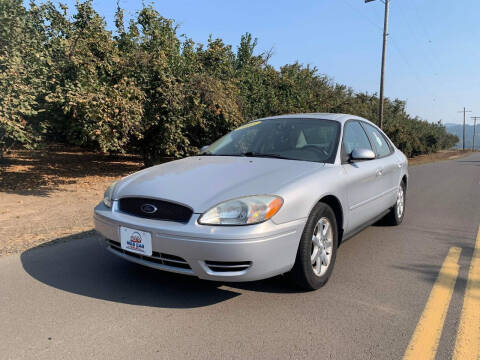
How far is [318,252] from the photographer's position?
3.38 metres

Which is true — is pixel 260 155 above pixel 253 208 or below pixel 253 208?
above

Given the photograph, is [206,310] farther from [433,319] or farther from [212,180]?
Result: [433,319]

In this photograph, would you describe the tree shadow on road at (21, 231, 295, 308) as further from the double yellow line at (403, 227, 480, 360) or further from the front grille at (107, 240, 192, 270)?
the double yellow line at (403, 227, 480, 360)

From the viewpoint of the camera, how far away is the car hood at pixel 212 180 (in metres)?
2.97

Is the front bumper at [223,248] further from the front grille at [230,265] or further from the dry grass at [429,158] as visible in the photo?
the dry grass at [429,158]

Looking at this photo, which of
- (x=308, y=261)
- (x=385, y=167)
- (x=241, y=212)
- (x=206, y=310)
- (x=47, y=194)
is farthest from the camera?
(x=47, y=194)

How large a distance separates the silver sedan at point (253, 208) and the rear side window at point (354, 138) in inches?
1.1

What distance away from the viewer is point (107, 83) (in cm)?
908

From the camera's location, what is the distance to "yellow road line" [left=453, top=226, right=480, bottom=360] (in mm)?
2455

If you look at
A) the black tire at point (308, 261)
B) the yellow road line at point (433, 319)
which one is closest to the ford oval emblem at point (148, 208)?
the black tire at point (308, 261)

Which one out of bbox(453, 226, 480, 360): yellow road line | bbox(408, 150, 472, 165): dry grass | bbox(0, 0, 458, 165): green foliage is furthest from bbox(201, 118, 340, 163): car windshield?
bbox(408, 150, 472, 165): dry grass

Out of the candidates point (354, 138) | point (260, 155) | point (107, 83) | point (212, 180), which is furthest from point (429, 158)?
point (212, 180)

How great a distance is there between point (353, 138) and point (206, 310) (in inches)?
103

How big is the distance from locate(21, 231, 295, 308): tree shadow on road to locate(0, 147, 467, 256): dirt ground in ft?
2.88
